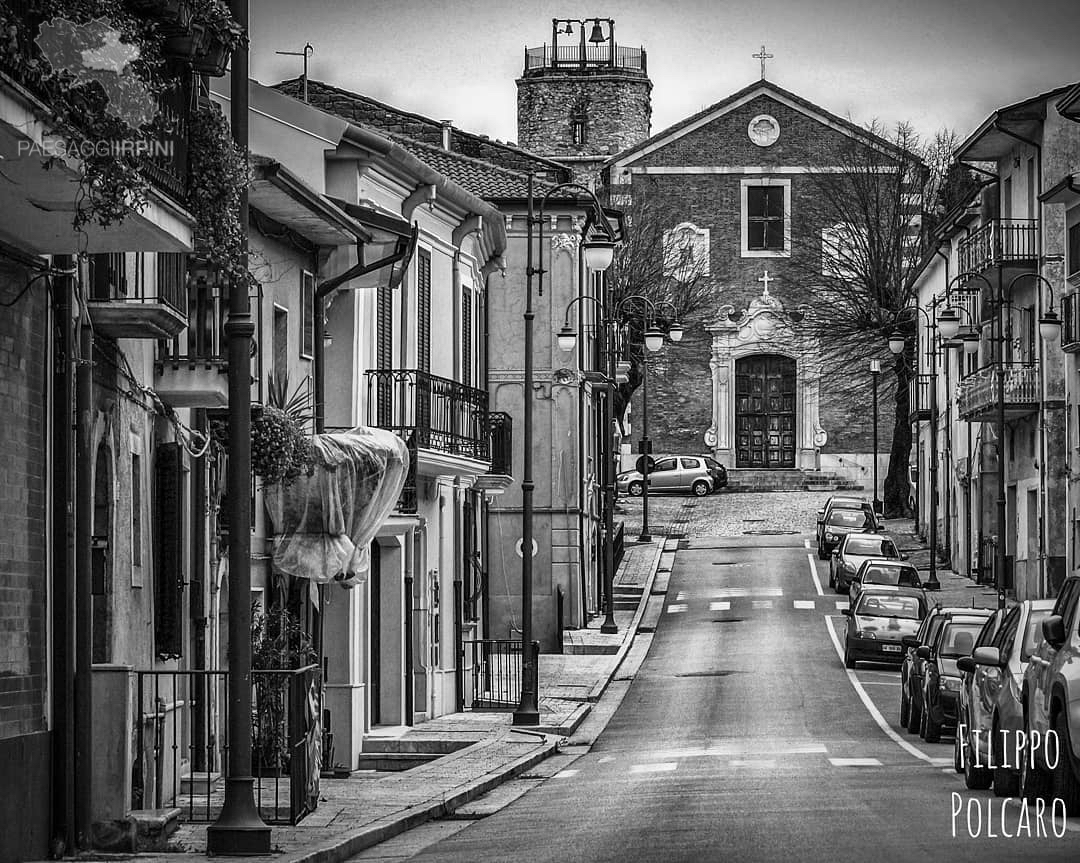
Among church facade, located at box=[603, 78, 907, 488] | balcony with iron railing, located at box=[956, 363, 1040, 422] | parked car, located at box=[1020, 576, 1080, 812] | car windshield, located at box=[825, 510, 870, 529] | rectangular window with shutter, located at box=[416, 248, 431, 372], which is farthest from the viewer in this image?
church facade, located at box=[603, 78, 907, 488]

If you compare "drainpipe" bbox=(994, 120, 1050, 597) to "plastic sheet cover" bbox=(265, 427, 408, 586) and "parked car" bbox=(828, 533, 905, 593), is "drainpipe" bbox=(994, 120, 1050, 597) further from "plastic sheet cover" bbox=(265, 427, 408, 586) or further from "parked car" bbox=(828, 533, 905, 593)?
"plastic sheet cover" bbox=(265, 427, 408, 586)

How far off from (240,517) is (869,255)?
61.3 metres

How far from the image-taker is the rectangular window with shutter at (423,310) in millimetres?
29453

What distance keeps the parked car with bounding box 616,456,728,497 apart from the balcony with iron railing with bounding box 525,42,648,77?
25368 mm

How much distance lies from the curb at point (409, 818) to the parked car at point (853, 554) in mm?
28036

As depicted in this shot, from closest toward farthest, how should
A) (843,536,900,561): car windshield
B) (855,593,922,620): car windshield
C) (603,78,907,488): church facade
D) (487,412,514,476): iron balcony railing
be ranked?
(487,412,514,476): iron balcony railing < (855,593,922,620): car windshield < (843,536,900,561): car windshield < (603,78,907,488): church facade

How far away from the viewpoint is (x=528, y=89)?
308 ft

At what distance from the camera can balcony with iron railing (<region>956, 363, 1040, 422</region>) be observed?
1956 inches

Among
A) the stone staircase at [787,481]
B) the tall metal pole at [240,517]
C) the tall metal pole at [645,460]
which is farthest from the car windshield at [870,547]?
the tall metal pole at [240,517]

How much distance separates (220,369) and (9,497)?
3.89 meters

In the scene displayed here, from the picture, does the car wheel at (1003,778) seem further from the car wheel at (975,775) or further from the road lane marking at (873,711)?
the road lane marking at (873,711)

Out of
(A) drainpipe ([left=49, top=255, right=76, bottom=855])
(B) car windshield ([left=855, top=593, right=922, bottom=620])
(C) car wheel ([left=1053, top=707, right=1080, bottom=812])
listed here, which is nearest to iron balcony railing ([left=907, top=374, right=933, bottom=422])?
(B) car windshield ([left=855, top=593, right=922, bottom=620])

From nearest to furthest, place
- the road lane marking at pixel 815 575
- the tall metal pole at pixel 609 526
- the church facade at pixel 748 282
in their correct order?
the tall metal pole at pixel 609 526 < the road lane marking at pixel 815 575 < the church facade at pixel 748 282

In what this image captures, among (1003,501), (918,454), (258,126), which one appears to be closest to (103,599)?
(258,126)
